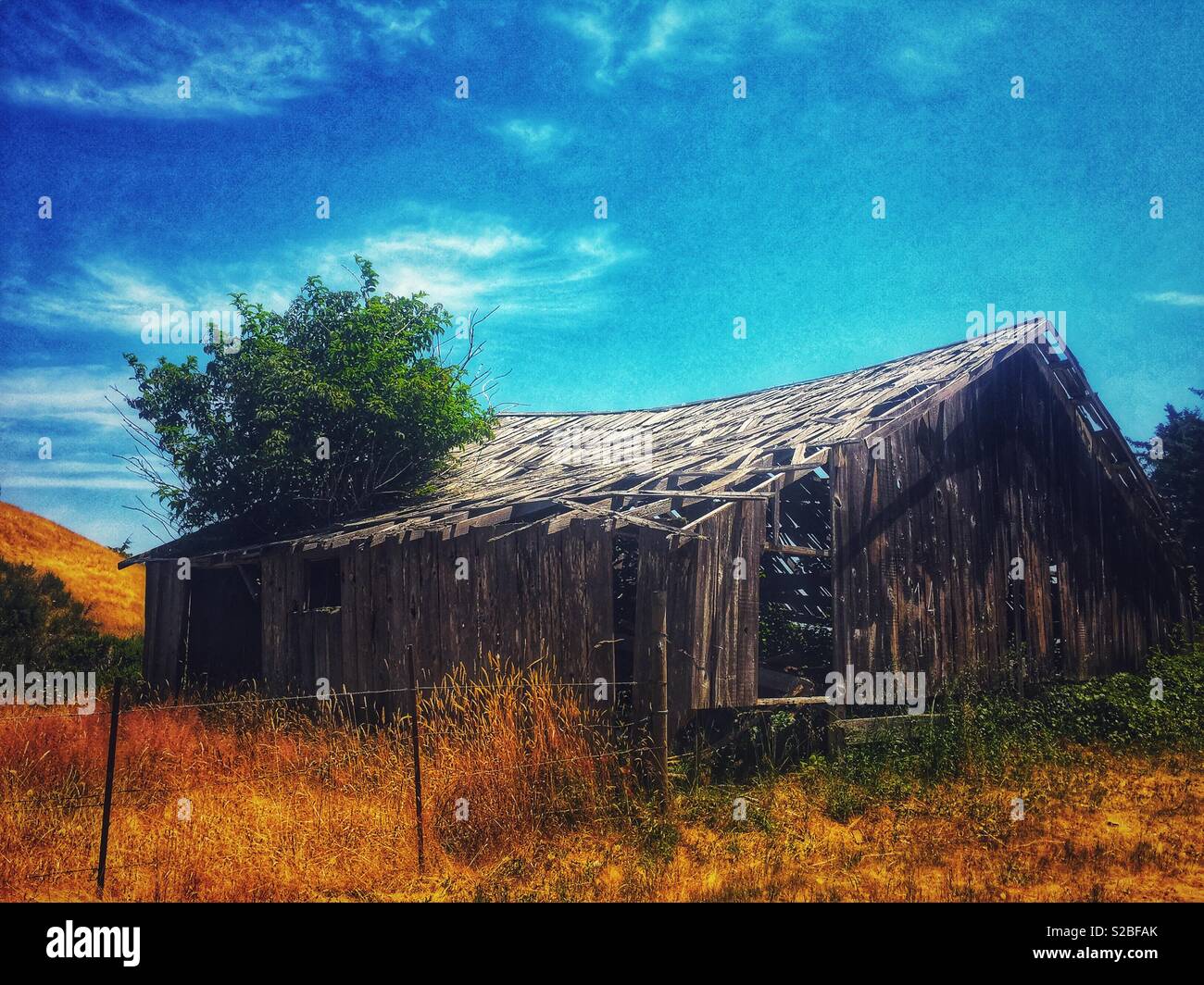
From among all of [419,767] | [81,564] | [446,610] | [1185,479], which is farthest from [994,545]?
[81,564]

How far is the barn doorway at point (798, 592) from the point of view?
1304 cm

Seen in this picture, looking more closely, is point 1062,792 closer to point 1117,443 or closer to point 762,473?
point 762,473

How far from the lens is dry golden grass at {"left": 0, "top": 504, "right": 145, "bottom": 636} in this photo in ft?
93.1

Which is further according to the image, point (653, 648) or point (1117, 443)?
point (1117, 443)

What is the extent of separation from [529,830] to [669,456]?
5.89m

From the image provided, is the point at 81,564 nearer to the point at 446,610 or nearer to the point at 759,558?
the point at 446,610

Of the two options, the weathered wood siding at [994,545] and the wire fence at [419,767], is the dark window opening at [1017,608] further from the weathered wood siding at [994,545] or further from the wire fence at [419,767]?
the wire fence at [419,767]

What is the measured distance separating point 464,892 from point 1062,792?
6.07 metres

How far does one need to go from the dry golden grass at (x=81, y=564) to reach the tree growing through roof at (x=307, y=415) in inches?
565

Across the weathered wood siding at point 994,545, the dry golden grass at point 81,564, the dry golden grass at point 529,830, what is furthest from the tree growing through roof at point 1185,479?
the dry golden grass at point 81,564

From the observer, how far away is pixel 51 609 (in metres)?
21.6

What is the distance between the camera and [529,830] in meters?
6.36

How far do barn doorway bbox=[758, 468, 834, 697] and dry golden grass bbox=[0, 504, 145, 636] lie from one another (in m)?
21.8
